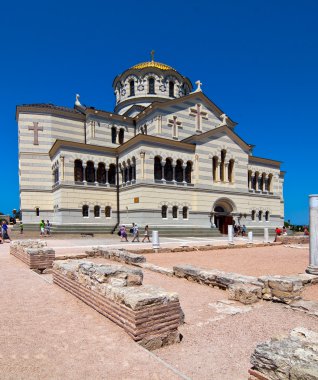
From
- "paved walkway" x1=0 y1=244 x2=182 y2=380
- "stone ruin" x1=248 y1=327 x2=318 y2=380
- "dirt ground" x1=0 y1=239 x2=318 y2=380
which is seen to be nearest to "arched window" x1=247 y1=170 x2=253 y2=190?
"dirt ground" x1=0 y1=239 x2=318 y2=380

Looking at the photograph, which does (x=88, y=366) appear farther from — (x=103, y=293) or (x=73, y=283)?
(x=73, y=283)

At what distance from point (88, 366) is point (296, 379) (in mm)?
2449

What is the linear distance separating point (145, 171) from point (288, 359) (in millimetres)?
27077

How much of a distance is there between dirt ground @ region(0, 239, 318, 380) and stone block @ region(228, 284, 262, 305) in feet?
0.75

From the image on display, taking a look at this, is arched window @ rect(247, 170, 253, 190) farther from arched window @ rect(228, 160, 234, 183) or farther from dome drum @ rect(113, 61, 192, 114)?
dome drum @ rect(113, 61, 192, 114)

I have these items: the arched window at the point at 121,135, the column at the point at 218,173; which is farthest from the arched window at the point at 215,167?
the arched window at the point at 121,135

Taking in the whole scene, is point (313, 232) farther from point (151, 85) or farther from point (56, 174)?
point (151, 85)

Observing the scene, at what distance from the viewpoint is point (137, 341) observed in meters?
4.38

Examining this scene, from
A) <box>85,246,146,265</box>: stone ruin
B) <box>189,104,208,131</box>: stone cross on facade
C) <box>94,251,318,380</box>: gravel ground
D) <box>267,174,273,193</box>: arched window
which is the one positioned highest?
<box>189,104,208,131</box>: stone cross on facade

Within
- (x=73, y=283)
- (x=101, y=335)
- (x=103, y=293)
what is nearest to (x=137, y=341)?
(x=101, y=335)

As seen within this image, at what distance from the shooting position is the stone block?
714 centimetres

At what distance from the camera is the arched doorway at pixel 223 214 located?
114 ft

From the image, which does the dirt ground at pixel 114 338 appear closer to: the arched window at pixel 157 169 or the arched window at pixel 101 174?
the arched window at pixel 157 169

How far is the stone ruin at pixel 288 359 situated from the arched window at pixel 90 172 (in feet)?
101
